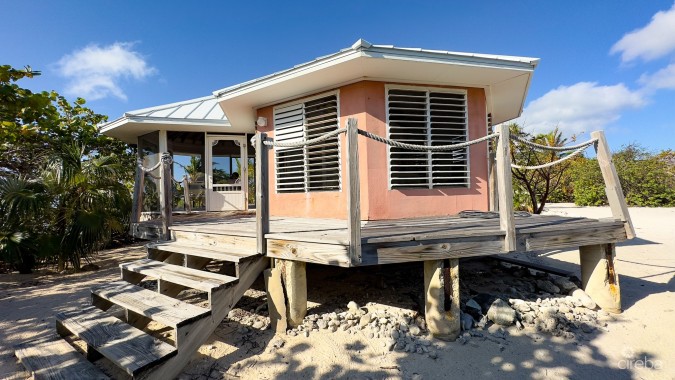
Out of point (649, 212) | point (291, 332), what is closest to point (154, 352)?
point (291, 332)

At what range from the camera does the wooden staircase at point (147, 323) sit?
92.1 inches

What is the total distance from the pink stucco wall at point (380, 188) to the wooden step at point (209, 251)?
88.4 inches

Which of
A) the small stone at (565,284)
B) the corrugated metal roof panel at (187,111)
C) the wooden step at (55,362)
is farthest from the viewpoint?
the corrugated metal roof panel at (187,111)

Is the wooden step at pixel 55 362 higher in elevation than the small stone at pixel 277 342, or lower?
higher

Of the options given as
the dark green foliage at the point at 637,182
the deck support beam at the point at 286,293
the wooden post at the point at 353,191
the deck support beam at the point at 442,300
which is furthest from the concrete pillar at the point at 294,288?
the dark green foliage at the point at 637,182

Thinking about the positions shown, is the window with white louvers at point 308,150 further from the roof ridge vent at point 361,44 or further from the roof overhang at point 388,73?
the roof ridge vent at point 361,44

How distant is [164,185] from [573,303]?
581 cm

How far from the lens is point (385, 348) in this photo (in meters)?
2.96

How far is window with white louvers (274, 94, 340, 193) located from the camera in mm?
5598

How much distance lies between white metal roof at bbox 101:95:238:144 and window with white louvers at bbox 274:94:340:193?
8.52ft

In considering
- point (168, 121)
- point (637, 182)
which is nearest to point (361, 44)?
point (168, 121)

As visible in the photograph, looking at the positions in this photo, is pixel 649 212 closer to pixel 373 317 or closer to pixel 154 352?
pixel 373 317

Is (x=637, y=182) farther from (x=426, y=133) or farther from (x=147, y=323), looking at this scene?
(x=147, y=323)

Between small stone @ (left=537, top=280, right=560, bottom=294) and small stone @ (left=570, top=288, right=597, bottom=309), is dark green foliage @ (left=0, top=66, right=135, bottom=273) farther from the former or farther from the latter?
small stone @ (left=570, top=288, right=597, bottom=309)
